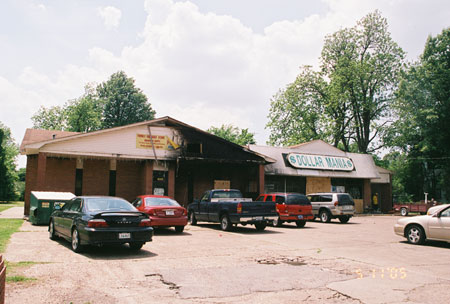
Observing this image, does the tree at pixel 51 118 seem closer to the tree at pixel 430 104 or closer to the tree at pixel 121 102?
the tree at pixel 121 102

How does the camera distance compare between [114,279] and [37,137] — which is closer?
[114,279]

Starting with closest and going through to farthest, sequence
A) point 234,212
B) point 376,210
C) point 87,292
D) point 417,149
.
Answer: point 87,292, point 234,212, point 376,210, point 417,149

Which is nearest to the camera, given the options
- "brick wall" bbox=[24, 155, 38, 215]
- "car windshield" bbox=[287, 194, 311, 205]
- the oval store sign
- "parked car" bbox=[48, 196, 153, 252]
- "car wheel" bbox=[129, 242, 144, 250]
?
"parked car" bbox=[48, 196, 153, 252]

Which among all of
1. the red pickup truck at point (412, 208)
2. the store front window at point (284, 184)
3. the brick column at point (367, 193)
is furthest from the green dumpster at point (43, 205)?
the red pickup truck at point (412, 208)

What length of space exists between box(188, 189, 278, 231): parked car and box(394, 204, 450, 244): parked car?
17.4 ft

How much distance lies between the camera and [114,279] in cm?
720

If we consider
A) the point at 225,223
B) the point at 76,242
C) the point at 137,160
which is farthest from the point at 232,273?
the point at 137,160

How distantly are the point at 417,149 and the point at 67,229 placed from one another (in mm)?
43855

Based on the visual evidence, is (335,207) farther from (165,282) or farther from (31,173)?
(31,173)

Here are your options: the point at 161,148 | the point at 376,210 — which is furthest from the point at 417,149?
the point at 161,148

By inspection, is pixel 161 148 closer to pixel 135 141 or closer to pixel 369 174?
pixel 135 141
